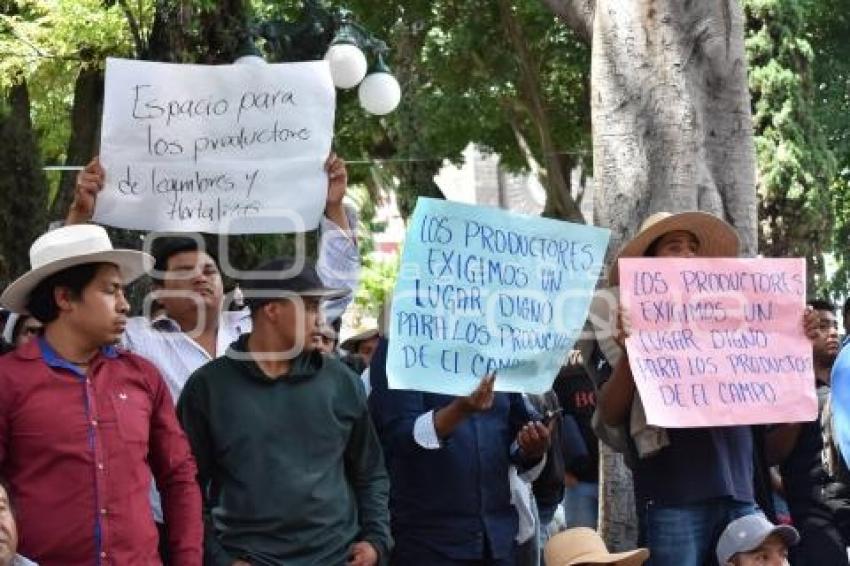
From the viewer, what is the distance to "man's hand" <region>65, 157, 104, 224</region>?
5.75 m

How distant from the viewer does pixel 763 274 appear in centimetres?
600

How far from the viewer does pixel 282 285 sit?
210 inches

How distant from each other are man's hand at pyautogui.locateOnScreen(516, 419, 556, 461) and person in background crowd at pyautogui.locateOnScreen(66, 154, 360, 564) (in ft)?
2.95

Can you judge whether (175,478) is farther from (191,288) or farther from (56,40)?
(56,40)

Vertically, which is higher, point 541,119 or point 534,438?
point 541,119

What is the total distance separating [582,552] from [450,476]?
0.55m

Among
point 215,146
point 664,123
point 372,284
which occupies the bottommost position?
point 215,146

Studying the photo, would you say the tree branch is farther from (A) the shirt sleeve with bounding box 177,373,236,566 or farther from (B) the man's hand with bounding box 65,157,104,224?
(A) the shirt sleeve with bounding box 177,373,236,566

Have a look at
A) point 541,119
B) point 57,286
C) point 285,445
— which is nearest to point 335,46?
point 285,445

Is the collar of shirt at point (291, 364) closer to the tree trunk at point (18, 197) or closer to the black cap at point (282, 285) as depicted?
the black cap at point (282, 285)

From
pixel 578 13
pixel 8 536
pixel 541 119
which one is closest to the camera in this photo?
pixel 8 536

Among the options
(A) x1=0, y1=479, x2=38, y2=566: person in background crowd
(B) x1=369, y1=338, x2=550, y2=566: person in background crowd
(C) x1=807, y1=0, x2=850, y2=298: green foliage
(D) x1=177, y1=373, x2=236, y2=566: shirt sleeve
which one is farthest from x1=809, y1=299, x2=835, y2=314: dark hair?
(C) x1=807, y1=0, x2=850, y2=298: green foliage

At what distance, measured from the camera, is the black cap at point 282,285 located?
5.34 meters

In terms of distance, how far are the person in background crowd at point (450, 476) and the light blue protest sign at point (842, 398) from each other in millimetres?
1071
